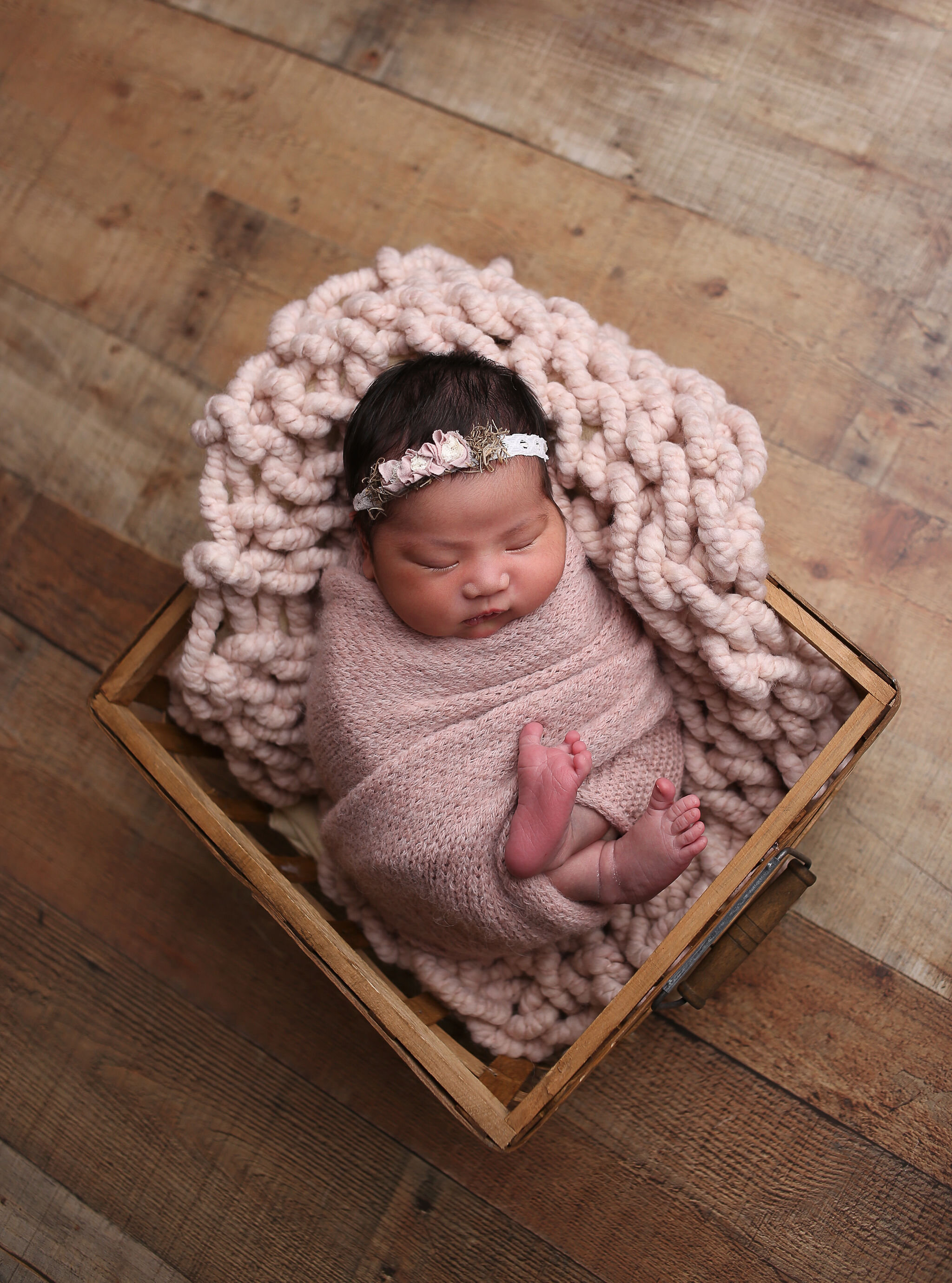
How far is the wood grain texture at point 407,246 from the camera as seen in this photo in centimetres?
115

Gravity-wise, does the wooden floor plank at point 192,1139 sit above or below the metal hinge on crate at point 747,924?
below

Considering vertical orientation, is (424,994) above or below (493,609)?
below

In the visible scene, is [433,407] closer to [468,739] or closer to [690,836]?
[468,739]

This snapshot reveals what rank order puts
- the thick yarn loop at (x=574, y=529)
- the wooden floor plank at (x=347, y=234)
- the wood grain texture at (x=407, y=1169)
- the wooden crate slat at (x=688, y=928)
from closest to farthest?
the wooden crate slat at (x=688, y=928)
the thick yarn loop at (x=574, y=529)
the wood grain texture at (x=407, y=1169)
the wooden floor plank at (x=347, y=234)

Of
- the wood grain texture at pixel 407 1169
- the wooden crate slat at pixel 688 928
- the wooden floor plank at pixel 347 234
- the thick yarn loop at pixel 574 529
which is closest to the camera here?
the wooden crate slat at pixel 688 928

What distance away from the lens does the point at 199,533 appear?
129cm

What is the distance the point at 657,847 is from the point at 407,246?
0.93 m

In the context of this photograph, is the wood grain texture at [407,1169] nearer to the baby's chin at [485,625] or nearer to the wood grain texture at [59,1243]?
the wood grain texture at [59,1243]

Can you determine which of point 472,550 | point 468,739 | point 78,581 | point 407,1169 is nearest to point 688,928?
point 468,739

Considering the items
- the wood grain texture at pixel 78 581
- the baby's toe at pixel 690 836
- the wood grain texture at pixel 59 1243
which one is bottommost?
the wood grain texture at pixel 59 1243

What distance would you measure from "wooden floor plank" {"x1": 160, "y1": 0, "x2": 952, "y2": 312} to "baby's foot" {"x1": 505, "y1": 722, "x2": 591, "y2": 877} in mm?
810

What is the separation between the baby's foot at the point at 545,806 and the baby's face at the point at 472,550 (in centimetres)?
16

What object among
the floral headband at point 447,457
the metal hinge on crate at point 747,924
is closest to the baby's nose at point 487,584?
the floral headband at point 447,457

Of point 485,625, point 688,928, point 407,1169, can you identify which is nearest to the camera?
point 688,928
